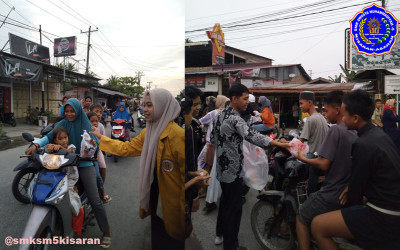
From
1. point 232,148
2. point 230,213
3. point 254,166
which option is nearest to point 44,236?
point 230,213

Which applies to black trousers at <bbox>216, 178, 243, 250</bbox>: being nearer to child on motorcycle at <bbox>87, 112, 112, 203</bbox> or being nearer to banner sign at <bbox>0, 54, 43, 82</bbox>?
child on motorcycle at <bbox>87, 112, 112, 203</bbox>

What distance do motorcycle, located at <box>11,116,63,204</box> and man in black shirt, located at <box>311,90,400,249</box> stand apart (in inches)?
45.8

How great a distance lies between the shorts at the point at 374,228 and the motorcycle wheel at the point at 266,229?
812 mm

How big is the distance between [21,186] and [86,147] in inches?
8.7

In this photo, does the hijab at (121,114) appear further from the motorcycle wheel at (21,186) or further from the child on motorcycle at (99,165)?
the motorcycle wheel at (21,186)

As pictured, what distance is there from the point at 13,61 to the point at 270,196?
1852 mm

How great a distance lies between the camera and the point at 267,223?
1.91 metres

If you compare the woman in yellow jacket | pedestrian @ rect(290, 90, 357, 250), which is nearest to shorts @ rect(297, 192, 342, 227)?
pedestrian @ rect(290, 90, 357, 250)

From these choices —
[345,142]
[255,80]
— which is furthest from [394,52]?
[255,80]

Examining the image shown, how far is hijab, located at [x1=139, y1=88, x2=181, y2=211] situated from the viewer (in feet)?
2.25

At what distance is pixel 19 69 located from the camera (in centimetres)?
68

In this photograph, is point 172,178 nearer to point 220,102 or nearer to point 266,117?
point 220,102

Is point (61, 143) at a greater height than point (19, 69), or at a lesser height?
lesser

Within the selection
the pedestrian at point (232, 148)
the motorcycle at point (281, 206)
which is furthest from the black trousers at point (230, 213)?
the motorcycle at point (281, 206)
